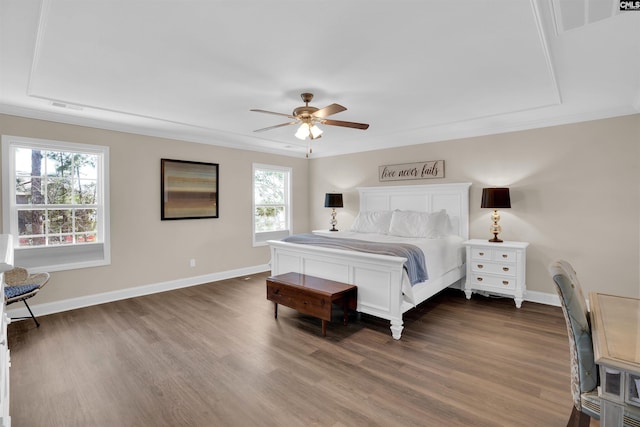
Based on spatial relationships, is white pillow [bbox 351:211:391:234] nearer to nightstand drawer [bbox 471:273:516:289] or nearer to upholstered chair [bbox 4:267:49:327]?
nightstand drawer [bbox 471:273:516:289]

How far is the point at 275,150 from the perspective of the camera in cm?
615

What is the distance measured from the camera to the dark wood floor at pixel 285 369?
1.99 meters

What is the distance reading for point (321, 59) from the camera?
2412 millimetres

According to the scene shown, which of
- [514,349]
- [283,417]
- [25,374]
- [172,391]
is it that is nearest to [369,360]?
[283,417]

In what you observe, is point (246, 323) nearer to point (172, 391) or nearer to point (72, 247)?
Answer: point (172, 391)

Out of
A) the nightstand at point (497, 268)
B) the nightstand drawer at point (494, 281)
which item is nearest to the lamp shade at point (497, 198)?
the nightstand at point (497, 268)

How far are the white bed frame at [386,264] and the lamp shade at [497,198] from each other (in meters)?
0.53

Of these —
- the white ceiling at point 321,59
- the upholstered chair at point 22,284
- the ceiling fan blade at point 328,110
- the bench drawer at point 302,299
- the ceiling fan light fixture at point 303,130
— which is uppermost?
the white ceiling at point 321,59

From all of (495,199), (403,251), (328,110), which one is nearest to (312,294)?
(403,251)

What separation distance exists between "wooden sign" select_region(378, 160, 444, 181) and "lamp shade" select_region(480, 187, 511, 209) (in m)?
0.94

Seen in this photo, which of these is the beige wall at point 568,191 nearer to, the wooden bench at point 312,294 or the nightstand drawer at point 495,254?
the nightstand drawer at point 495,254

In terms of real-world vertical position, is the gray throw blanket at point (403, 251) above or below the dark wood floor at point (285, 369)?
above

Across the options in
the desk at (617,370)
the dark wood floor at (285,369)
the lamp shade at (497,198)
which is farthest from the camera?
the lamp shade at (497,198)

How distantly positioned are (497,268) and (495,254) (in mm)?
180
